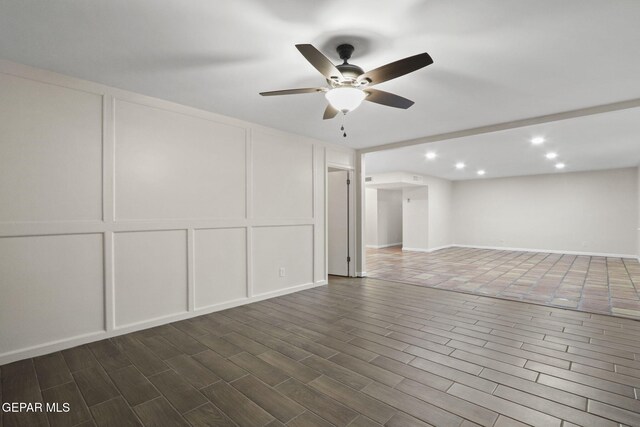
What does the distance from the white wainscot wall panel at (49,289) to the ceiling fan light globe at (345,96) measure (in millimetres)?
2540

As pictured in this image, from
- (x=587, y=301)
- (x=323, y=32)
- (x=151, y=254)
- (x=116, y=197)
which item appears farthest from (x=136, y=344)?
(x=587, y=301)

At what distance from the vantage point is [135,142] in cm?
316

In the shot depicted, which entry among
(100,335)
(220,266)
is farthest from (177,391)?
(220,266)

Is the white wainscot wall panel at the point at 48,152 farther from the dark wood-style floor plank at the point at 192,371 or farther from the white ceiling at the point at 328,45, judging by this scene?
the dark wood-style floor plank at the point at 192,371

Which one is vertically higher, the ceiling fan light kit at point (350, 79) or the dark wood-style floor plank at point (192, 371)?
the ceiling fan light kit at point (350, 79)

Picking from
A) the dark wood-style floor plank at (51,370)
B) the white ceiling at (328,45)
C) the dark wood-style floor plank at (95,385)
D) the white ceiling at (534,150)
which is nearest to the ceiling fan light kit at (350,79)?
the white ceiling at (328,45)

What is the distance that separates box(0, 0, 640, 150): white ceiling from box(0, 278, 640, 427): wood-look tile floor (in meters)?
2.43

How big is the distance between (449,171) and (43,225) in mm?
9058

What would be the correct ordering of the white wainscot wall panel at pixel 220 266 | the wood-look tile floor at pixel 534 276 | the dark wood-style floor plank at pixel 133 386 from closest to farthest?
the dark wood-style floor plank at pixel 133 386, the white wainscot wall panel at pixel 220 266, the wood-look tile floor at pixel 534 276

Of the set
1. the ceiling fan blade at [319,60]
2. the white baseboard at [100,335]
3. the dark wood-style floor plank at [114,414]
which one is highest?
the ceiling fan blade at [319,60]

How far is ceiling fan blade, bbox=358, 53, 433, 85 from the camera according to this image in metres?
1.83

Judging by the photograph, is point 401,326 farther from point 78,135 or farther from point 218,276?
point 78,135

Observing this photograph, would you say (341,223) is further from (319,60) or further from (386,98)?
(319,60)

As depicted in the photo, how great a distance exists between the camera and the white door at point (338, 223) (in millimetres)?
5922
